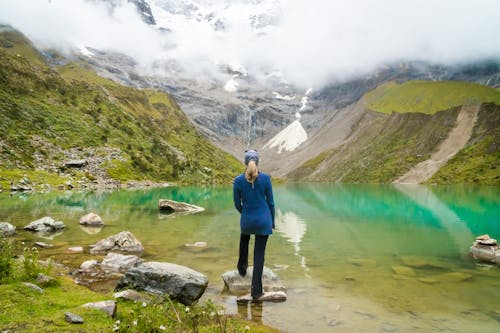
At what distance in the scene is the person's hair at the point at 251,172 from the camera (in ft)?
40.7

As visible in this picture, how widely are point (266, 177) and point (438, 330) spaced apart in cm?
646

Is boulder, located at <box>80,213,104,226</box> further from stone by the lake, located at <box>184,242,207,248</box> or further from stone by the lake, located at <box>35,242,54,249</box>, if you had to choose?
stone by the lake, located at <box>184,242,207,248</box>

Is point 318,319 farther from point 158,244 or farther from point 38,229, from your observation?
point 38,229

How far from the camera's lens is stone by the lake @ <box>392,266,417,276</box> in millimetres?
16734

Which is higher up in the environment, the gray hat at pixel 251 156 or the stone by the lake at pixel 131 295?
the gray hat at pixel 251 156

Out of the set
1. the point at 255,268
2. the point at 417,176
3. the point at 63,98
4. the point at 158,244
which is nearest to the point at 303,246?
the point at 158,244

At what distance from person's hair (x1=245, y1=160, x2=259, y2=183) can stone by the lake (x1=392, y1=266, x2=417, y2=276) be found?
8553mm

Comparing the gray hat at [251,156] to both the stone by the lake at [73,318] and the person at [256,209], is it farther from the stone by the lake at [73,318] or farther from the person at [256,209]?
the stone by the lake at [73,318]

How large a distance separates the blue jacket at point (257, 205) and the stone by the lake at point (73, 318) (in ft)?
18.7

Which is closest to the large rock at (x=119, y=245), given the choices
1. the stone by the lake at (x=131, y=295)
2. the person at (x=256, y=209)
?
the stone by the lake at (x=131, y=295)

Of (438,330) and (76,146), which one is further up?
(76,146)

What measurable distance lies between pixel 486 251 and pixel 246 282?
13.6 meters

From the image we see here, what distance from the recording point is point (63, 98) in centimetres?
13538

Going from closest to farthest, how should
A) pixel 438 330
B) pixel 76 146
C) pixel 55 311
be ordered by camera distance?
pixel 55 311 < pixel 438 330 < pixel 76 146
